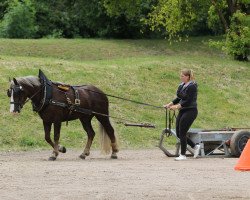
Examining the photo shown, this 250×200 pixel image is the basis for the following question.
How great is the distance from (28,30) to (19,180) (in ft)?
103

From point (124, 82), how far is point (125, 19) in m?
19.2

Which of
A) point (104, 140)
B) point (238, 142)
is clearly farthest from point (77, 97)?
point (238, 142)

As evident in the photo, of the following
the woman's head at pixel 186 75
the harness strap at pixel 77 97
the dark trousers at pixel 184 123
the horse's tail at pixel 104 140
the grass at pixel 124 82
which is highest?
the woman's head at pixel 186 75

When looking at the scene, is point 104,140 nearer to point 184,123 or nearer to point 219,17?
point 184,123

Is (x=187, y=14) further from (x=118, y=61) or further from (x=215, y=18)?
(x=118, y=61)

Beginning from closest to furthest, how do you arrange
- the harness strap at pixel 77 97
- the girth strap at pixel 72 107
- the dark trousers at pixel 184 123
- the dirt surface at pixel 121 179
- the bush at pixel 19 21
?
1. the dirt surface at pixel 121 179
2. the dark trousers at pixel 184 123
3. the girth strap at pixel 72 107
4. the harness strap at pixel 77 97
5. the bush at pixel 19 21

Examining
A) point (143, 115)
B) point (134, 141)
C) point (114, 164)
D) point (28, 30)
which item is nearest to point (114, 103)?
point (143, 115)

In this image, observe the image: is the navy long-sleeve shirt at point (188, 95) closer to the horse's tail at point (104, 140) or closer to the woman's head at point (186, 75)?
the woman's head at point (186, 75)

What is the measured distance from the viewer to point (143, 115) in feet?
82.7

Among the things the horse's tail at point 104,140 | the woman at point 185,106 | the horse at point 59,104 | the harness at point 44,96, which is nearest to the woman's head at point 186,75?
the woman at point 185,106

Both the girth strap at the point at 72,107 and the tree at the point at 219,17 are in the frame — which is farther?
the tree at the point at 219,17

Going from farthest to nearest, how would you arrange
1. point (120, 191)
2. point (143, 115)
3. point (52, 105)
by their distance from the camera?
point (143, 115) → point (52, 105) → point (120, 191)

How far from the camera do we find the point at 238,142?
17328 mm

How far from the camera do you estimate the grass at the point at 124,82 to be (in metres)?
22.0
